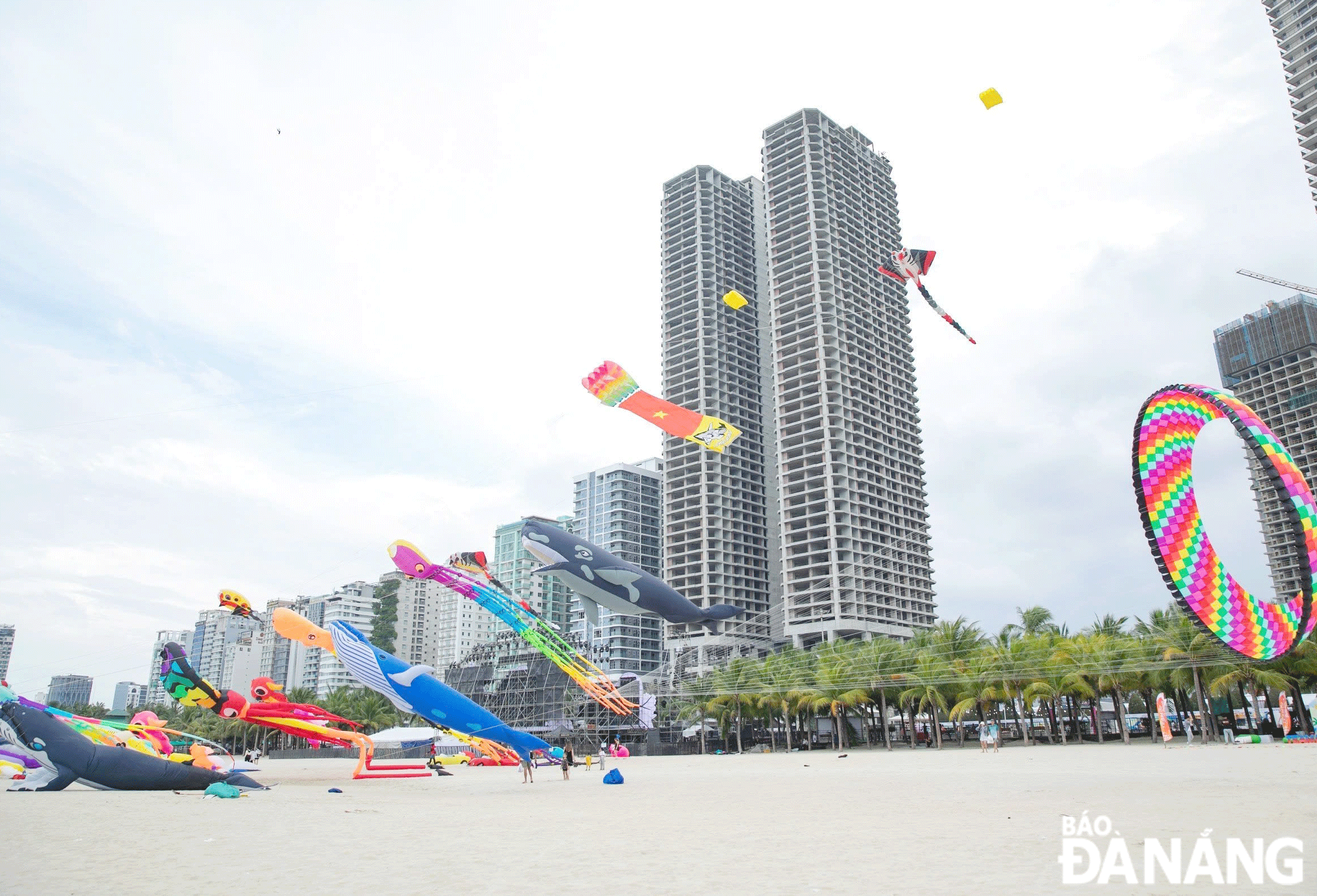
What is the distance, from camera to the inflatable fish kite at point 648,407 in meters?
32.7

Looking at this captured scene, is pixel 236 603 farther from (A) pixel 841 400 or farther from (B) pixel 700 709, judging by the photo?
(A) pixel 841 400

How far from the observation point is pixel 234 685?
457 ft

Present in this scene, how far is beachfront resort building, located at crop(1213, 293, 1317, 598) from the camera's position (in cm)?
10831

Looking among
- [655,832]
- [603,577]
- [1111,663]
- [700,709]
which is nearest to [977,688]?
[1111,663]

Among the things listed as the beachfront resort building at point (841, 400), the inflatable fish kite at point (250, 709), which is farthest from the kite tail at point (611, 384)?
the beachfront resort building at point (841, 400)

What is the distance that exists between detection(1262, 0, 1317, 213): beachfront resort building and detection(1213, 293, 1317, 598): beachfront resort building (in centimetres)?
2736

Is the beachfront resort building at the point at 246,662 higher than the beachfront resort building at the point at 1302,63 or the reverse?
the reverse

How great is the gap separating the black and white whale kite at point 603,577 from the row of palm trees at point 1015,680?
73.8 ft

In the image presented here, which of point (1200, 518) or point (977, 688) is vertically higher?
point (1200, 518)

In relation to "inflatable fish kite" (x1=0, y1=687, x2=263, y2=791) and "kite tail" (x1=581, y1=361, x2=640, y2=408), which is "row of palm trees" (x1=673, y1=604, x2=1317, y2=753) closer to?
"kite tail" (x1=581, y1=361, x2=640, y2=408)

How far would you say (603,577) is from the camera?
3466 centimetres

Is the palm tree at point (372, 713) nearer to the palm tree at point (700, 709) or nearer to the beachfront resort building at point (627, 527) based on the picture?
the palm tree at point (700, 709)

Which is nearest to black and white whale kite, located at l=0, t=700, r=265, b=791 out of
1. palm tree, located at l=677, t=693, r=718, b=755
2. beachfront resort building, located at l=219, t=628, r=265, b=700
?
palm tree, located at l=677, t=693, r=718, b=755

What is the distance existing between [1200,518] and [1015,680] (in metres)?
37.4
